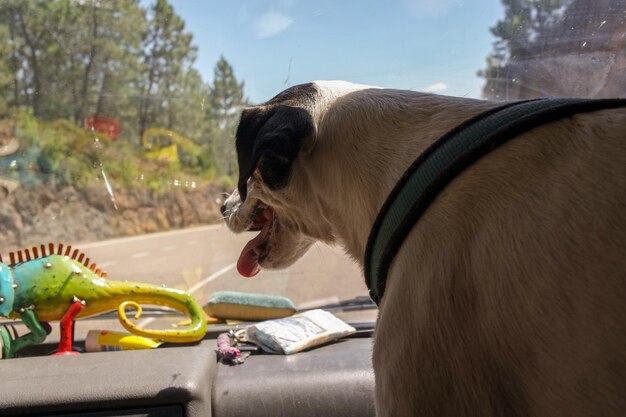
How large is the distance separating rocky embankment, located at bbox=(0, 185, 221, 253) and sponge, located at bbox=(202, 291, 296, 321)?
0.51 metres

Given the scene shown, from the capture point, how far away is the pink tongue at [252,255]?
302 cm

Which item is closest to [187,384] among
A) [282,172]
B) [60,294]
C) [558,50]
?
[282,172]

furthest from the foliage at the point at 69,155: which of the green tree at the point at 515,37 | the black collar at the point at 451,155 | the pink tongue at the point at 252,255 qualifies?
the black collar at the point at 451,155

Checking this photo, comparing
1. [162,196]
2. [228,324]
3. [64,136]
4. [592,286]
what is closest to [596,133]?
[592,286]

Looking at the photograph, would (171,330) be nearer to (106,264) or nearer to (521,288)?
(106,264)

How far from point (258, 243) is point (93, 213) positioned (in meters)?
1.85

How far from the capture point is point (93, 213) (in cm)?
439

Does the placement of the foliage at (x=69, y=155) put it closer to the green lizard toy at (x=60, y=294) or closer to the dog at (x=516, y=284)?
the green lizard toy at (x=60, y=294)

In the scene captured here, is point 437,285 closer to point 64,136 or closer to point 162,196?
point 64,136

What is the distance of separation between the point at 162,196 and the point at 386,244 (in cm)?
392

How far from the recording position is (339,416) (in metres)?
2.65

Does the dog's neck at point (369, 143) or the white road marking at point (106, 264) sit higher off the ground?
the dog's neck at point (369, 143)

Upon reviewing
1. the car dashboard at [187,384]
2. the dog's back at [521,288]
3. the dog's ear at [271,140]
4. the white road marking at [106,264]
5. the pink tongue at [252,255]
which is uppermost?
the dog's ear at [271,140]

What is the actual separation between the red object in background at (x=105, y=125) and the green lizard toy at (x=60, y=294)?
1.11 m
